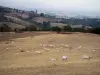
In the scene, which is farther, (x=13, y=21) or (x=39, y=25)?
(x=39, y=25)

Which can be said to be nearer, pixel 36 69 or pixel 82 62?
pixel 36 69

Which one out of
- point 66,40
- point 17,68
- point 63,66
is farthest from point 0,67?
point 66,40

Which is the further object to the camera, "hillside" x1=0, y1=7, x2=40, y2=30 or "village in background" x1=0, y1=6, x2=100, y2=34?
"hillside" x1=0, y1=7, x2=40, y2=30

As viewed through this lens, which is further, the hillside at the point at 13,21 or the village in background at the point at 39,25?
the hillside at the point at 13,21

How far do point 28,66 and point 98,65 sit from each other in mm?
3461

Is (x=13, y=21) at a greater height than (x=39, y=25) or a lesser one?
greater

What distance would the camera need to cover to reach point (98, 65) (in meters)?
11.3

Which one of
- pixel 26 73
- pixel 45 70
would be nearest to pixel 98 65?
pixel 45 70

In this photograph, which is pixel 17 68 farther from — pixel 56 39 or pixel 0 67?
pixel 56 39

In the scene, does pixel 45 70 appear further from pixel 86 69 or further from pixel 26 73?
pixel 86 69

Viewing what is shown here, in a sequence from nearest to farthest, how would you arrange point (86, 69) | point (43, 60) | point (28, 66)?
point (86, 69), point (28, 66), point (43, 60)

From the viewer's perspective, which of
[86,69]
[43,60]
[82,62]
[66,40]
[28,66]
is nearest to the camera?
[86,69]

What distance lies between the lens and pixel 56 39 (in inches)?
983

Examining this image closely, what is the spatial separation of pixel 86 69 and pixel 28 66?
284 centimetres
